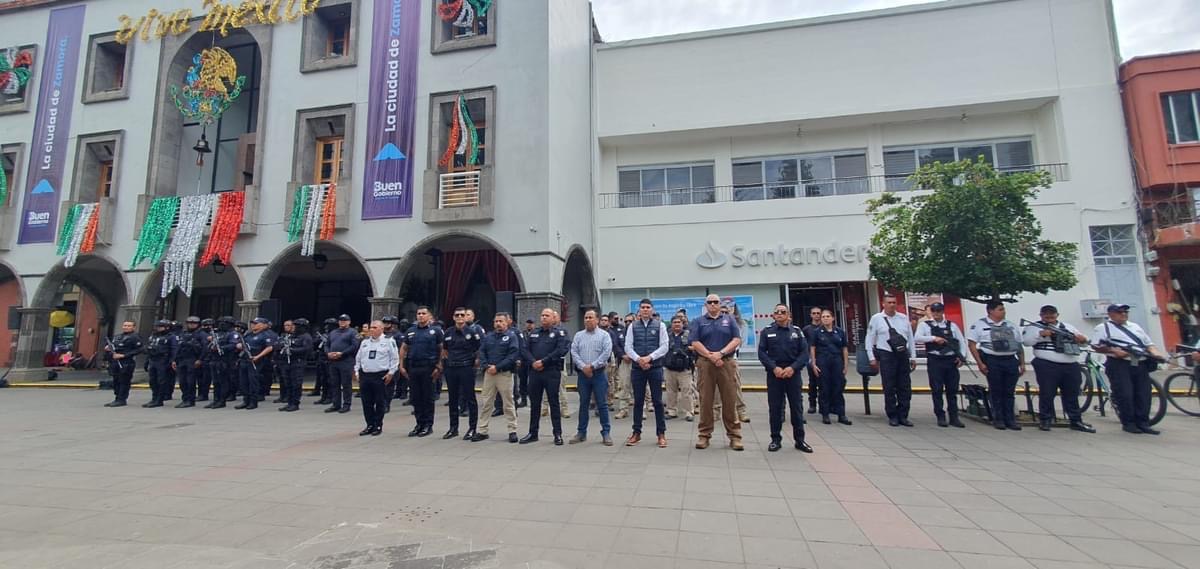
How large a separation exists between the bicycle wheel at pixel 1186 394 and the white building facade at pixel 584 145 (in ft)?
20.9

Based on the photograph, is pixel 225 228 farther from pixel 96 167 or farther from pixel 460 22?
pixel 460 22

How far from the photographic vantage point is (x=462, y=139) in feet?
41.9

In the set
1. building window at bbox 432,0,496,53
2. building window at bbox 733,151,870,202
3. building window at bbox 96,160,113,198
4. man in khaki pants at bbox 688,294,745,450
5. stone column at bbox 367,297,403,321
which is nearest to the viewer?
man in khaki pants at bbox 688,294,745,450

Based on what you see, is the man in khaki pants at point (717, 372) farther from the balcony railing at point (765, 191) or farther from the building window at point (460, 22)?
the balcony railing at point (765, 191)

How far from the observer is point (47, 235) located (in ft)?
49.6

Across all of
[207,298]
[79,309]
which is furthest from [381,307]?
[79,309]

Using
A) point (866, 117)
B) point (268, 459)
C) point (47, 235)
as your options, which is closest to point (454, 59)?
point (268, 459)

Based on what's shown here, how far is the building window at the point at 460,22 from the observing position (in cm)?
1330

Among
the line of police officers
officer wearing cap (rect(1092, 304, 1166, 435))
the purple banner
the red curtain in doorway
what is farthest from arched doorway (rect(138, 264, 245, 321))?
officer wearing cap (rect(1092, 304, 1166, 435))

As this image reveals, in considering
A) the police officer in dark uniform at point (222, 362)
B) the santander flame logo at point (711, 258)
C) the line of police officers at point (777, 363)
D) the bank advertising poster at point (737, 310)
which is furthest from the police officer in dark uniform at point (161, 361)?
the santander flame logo at point (711, 258)

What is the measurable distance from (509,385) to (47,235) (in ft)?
56.6

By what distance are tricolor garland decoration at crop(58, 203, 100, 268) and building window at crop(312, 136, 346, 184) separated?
256 inches

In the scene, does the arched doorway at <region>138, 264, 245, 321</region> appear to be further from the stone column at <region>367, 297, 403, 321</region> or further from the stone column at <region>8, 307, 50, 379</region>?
the stone column at <region>367, 297, 403, 321</region>

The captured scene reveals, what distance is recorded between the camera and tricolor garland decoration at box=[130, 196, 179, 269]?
46.3 ft
